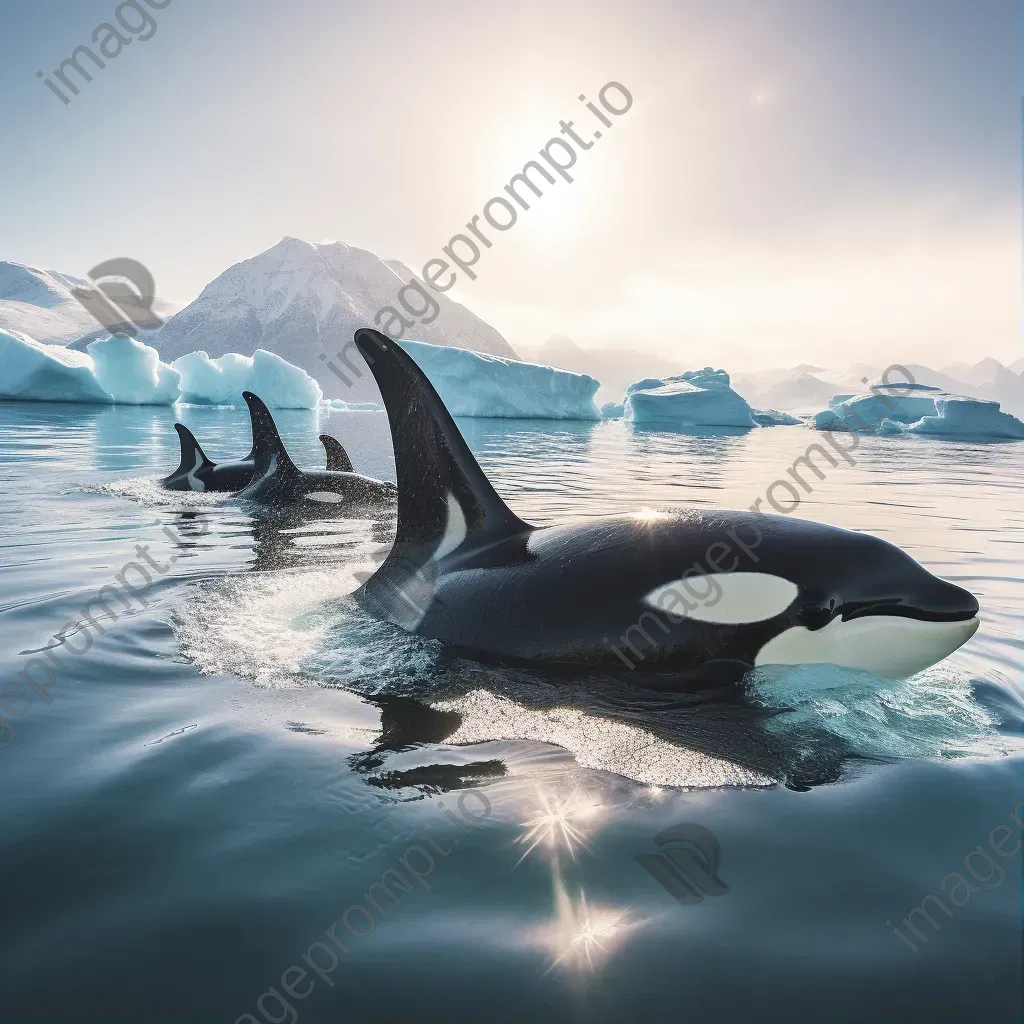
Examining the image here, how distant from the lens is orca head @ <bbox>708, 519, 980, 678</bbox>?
3.55 metres

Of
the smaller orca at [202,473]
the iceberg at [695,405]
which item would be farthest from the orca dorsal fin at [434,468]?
the iceberg at [695,405]

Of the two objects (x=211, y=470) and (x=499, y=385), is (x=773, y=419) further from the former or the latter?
(x=211, y=470)

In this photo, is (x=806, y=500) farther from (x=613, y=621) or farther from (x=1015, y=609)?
(x=613, y=621)

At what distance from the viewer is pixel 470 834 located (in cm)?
250

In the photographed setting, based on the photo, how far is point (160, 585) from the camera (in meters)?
6.08

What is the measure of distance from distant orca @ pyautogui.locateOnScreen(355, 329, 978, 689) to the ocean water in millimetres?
187

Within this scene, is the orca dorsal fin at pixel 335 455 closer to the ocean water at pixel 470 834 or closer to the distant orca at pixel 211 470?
the distant orca at pixel 211 470

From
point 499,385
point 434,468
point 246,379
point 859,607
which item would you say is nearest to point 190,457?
point 434,468

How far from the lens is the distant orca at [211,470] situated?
41.1 ft

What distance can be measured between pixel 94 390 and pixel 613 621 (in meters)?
52.6

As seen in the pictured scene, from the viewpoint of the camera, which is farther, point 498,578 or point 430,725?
point 498,578

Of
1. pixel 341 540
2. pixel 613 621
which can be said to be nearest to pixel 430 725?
pixel 613 621

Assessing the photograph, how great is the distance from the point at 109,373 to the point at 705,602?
52408 millimetres

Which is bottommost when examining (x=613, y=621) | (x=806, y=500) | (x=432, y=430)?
(x=806, y=500)
